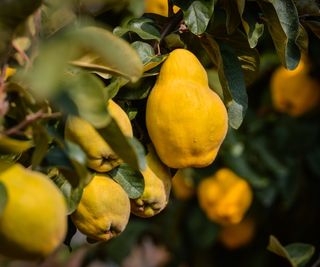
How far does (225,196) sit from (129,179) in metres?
1.18

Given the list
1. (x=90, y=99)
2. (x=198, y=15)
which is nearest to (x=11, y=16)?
(x=90, y=99)

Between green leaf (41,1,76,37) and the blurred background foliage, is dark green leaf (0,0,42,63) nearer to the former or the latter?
the blurred background foliage

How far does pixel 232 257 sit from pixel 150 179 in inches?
63.9

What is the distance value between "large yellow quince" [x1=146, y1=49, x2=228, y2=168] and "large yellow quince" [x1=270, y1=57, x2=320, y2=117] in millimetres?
1128

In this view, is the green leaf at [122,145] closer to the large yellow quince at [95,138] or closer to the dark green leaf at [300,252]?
the large yellow quince at [95,138]

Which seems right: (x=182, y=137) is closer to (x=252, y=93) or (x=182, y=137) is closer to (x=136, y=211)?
(x=136, y=211)

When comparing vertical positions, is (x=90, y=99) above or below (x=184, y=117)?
above

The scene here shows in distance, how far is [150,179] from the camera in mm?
1146

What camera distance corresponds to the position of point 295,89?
2250mm

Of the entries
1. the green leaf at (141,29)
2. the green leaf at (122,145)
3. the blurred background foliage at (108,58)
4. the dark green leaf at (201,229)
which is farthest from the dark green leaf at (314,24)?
the dark green leaf at (201,229)

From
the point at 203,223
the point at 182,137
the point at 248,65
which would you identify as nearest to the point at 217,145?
the point at 182,137

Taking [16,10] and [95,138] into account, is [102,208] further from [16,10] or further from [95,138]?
[16,10]

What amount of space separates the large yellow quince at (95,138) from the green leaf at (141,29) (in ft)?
0.45

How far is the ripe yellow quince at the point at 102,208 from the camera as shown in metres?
1.07
